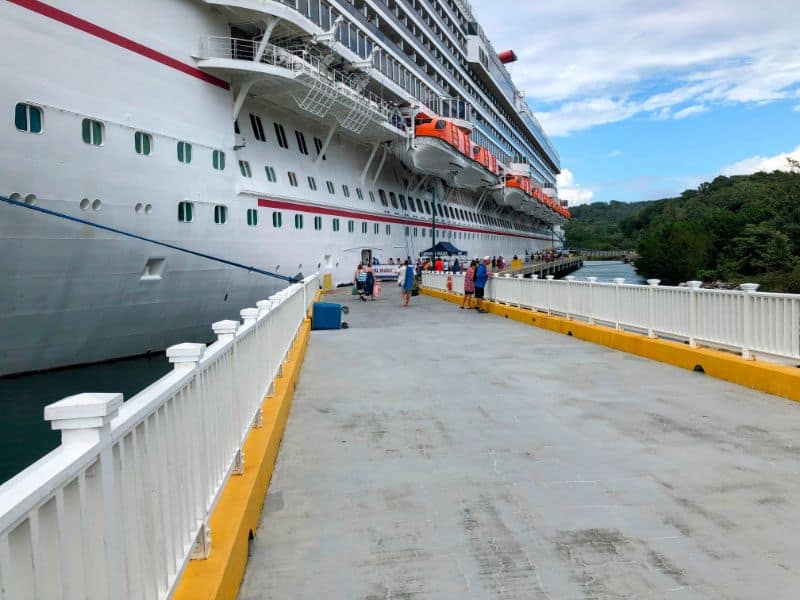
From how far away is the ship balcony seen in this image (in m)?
16.6

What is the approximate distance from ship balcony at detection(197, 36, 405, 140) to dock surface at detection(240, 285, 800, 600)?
1190 cm

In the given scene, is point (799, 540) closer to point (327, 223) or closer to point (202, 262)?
point (202, 262)

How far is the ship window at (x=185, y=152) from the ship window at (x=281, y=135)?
670 centimetres

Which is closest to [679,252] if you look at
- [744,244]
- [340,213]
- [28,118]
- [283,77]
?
[744,244]

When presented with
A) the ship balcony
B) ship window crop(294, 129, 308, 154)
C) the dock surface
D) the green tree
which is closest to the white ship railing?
the ship balcony

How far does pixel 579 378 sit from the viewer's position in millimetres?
8359

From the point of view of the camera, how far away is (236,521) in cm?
329

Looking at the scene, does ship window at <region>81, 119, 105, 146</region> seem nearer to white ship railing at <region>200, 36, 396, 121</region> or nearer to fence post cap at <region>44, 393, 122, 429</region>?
white ship railing at <region>200, 36, 396, 121</region>

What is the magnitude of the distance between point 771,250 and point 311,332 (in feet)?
100

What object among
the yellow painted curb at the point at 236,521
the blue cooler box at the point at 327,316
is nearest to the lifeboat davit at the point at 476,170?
the blue cooler box at the point at 327,316

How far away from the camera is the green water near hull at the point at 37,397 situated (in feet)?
33.0

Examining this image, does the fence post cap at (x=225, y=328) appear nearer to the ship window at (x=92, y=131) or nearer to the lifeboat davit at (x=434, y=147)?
the ship window at (x=92, y=131)

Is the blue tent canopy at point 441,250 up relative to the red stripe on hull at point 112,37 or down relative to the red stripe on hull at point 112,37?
down

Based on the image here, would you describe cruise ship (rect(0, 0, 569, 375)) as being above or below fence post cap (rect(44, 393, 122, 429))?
above
